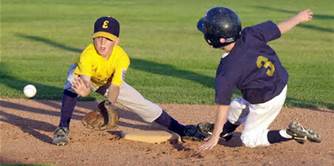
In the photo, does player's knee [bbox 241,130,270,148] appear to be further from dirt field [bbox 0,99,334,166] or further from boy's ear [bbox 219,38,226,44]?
boy's ear [bbox 219,38,226,44]

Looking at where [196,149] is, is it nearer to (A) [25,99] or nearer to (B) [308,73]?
(A) [25,99]

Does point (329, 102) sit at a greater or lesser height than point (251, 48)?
lesser

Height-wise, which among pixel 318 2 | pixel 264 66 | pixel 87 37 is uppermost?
pixel 264 66

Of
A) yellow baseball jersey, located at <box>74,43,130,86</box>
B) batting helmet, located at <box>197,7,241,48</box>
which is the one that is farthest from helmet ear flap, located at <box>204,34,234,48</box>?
yellow baseball jersey, located at <box>74,43,130,86</box>

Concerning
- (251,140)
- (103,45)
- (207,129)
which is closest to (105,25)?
(103,45)

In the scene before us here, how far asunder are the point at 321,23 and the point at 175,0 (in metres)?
13.6

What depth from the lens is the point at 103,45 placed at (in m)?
7.44

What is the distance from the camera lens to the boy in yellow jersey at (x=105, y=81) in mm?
7438

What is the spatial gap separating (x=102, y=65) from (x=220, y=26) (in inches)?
54.4

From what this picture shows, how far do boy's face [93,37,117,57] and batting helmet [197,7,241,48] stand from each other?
1.01 meters

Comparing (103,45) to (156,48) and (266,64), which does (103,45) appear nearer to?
(266,64)

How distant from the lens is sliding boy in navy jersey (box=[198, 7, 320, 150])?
6.66 m

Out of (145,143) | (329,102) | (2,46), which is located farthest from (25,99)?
(2,46)

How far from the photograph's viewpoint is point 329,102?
34.2ft
